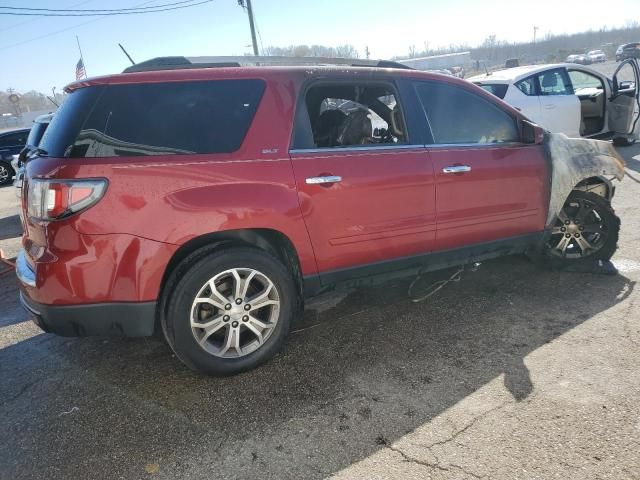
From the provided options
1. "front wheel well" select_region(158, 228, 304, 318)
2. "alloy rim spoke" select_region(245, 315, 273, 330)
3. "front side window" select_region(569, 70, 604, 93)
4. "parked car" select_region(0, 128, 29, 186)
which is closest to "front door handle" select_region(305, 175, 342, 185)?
"front wheel well" select_region(158, 228, 304, 318)

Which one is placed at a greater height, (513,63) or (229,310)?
(513,63)

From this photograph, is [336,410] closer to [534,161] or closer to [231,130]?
[231,130]

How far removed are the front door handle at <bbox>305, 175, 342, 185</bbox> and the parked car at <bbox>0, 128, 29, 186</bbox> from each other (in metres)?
14.7

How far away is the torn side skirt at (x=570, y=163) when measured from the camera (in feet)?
12.9

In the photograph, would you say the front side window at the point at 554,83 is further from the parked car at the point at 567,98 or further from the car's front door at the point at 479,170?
the car's front door at the point at 479,170

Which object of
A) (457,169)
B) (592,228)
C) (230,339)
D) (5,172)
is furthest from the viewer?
(5,172)

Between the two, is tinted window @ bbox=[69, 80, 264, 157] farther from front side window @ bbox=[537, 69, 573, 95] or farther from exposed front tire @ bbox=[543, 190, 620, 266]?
front side window @ bbox=[537, 69, 573, 95]

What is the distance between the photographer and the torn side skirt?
155 inches

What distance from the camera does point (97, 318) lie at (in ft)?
8.56

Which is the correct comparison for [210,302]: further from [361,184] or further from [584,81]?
[584,81]

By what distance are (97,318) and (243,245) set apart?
0.91 m

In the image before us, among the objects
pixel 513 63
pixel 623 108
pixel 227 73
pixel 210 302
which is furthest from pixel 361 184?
pixel 513 63

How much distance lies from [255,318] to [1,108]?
337ft

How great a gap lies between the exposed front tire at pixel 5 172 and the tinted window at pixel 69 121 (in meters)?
14.2
